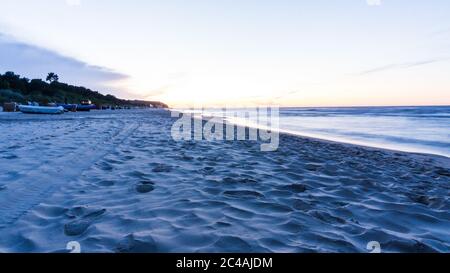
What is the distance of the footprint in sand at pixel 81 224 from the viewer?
12.7 feet

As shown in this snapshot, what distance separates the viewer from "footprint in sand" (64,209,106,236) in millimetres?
3867

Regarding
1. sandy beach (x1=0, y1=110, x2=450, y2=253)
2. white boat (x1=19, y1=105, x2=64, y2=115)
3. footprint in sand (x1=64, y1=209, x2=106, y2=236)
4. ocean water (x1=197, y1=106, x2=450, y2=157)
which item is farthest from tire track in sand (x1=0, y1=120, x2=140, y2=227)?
white boat (x1=19, y1=105, x2=64, y2=115)

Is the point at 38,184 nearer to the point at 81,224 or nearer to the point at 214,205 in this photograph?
the point at 81,224

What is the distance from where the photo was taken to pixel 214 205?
516 cm

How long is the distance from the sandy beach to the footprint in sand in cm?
1

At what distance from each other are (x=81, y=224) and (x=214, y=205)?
207cm

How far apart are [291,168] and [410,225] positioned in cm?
423

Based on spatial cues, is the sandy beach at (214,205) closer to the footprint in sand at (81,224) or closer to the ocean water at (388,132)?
the footprint in sand at (81,224)

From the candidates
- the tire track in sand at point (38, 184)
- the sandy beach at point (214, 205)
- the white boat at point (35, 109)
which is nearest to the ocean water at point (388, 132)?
the sandy beach at point (214, 205)

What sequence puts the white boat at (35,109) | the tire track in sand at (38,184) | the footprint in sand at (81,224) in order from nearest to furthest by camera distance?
the footprint in sand at (81,224) < the tire track in sand at (38,184) < the white boat at (35,109)

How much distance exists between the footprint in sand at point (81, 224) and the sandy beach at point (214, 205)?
0.01 m

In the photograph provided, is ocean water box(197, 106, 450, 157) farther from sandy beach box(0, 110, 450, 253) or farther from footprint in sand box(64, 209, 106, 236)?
footprint in sand box(64, 209, 106, 236)
